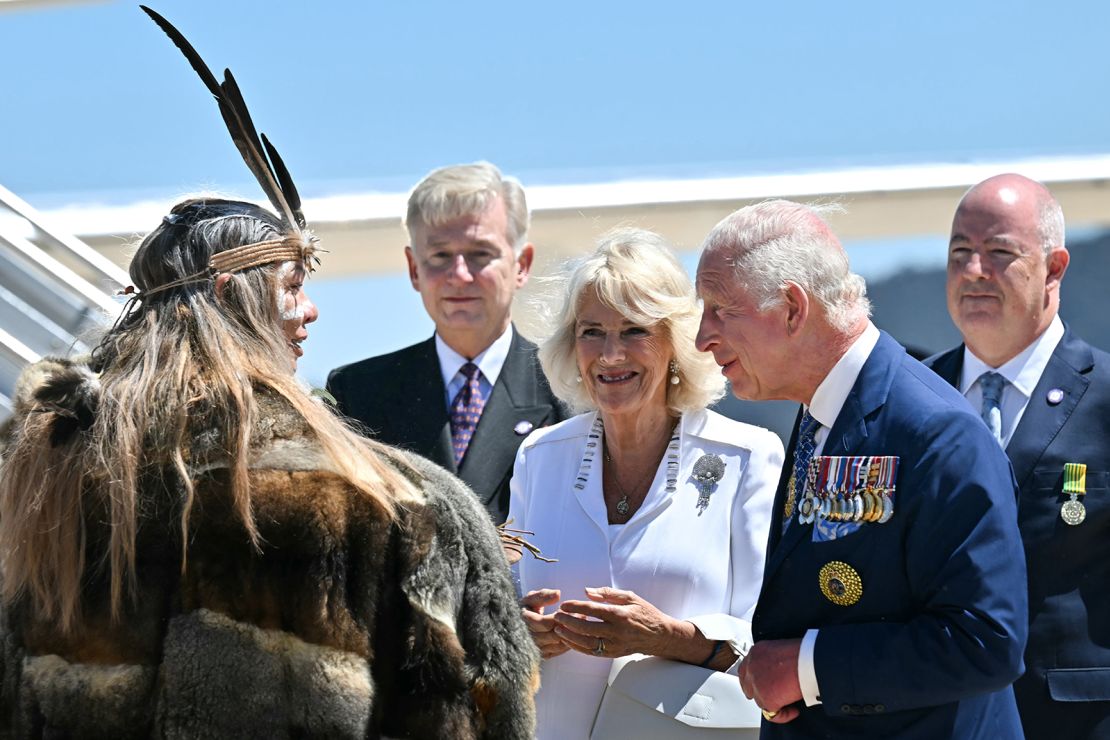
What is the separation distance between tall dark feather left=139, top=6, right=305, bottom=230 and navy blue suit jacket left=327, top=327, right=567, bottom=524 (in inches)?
64.5

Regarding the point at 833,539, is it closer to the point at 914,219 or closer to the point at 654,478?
the point at 654,478

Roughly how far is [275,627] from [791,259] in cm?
132

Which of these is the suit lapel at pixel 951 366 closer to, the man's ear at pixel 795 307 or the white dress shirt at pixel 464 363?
the man's ear at pixel 795 307

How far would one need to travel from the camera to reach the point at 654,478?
3512 millimetres

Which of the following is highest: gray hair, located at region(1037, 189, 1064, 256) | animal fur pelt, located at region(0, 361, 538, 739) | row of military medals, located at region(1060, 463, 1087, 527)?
gray hair, located at region(1037, 189, 1064, 256)

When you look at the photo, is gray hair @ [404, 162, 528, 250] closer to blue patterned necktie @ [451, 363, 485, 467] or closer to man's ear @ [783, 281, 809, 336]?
blue patterned necktie @ [451, 363, 485, 467]

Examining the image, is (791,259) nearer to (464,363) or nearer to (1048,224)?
(1048,224)

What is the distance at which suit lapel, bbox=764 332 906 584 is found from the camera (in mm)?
2588

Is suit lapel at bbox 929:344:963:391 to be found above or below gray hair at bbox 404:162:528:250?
below

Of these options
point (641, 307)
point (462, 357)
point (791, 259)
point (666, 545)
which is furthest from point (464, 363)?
point (791, 259)

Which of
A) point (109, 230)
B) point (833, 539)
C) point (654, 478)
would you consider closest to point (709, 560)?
point (654, 478)

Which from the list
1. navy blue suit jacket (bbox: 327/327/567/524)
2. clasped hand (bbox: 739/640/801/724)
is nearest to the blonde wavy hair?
clasped hand (bbox: 739/640/801/724)

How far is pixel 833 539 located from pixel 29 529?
147 centimetres

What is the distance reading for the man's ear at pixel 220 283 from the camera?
2.21 m
